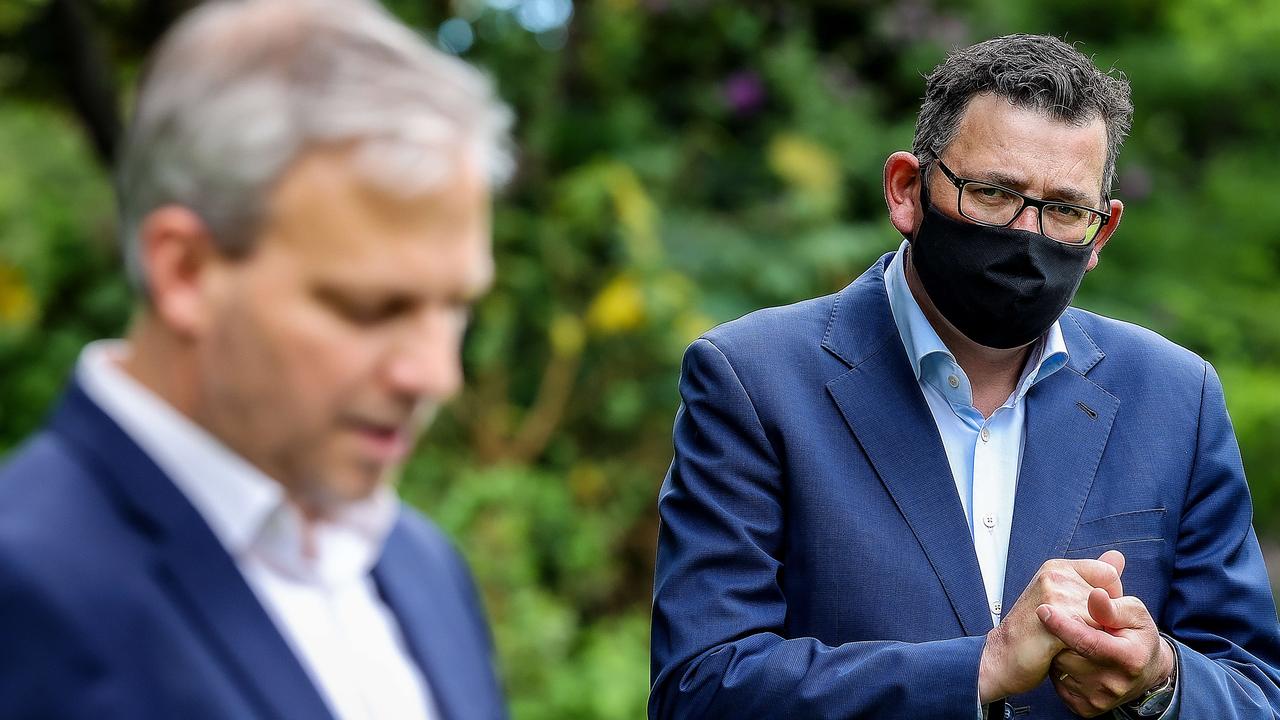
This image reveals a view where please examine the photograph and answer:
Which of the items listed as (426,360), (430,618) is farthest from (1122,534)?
(426,360)

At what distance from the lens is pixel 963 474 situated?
2.47 meters

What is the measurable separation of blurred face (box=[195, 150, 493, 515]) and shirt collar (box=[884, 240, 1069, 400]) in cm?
145

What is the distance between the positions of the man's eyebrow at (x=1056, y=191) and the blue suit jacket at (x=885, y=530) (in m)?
0.35

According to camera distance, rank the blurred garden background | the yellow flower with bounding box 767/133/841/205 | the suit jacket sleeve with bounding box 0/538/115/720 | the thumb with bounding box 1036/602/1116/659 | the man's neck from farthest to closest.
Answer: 1. the yellow flower with bounding box 767/133/841/205
2. the blurred garden background
3. the man's neck
4. the thumb with bounding box 1036/602/1116/659
5. the suit jacket sleeve with bounding box 0/538/115/720

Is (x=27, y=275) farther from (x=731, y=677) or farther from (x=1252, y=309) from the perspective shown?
(x=1252, y=309)

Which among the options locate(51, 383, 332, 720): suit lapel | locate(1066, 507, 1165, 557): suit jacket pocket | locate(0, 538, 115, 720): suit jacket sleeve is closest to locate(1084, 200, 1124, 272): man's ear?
locate(1066, 507, 1165, 557): suit jacket pocket

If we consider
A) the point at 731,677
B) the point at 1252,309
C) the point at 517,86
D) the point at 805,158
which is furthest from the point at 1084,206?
the point at 1252,309

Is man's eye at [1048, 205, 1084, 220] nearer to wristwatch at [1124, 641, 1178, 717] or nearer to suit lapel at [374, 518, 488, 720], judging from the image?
wristwatch at [1124, 641, 1178, 717]

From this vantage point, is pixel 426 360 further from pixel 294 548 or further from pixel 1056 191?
pixel 1056 191

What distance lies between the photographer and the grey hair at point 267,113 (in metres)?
1.17

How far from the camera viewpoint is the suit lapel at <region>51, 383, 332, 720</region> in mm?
1190

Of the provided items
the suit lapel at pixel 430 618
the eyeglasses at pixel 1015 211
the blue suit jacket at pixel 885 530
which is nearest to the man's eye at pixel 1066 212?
the eyeglasses at pixel 1015 211

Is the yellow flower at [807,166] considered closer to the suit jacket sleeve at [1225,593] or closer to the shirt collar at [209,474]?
the suit jacket sleeve at [1225,593]

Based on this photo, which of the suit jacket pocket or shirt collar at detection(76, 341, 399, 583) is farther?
the suit jacket pocket
